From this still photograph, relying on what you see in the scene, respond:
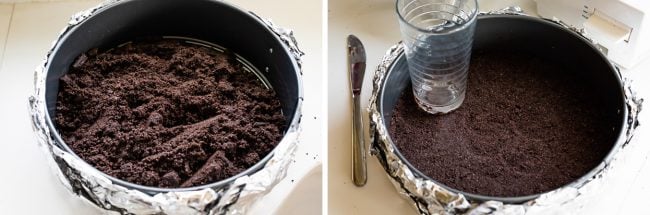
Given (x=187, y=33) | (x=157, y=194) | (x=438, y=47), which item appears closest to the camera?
(x=157, y=194)

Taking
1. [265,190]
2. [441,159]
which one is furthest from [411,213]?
[265,190]

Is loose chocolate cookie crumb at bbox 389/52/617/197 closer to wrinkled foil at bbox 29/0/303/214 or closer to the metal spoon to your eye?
the metal spoon

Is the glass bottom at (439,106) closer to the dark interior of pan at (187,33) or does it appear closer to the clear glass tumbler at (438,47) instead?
the clear glass tumbler at (438,47)

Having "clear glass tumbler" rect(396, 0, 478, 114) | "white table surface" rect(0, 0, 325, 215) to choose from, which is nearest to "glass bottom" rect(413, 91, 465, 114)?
"clear glass tumbler" rect(396, 0, 478, 114)

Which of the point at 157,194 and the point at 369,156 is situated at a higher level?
the point at 157,194

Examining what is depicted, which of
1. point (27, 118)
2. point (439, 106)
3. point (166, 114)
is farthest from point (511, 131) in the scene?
point (27, 118)

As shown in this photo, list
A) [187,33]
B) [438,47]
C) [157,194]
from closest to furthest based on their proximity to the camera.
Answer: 1. [157,194]
2. [438,47]
3. [187,33]

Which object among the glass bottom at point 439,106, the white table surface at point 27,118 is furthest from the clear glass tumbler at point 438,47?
the white table surface at point 27,118

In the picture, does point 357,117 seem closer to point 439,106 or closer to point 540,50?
point 439,106
